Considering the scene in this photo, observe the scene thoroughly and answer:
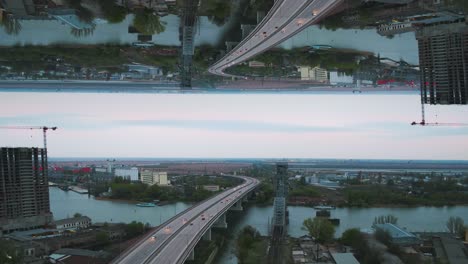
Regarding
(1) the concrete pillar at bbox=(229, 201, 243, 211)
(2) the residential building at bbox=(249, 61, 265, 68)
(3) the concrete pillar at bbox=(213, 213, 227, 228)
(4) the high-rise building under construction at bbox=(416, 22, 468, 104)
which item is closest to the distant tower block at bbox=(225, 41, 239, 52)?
(2) the residential building at bbox=(249, 61, 265, 68)

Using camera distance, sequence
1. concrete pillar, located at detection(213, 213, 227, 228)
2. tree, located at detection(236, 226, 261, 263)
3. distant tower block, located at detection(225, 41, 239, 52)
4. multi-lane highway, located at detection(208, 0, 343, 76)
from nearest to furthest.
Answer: multi-lane highway, located at detection(208, 0, 343, 76), distant tower block, located at detection(225, 41, 239, 52), tree, located at detection(236, 226, 261, 263), concrete pillar, located at detection(213, 213, 227, 228)

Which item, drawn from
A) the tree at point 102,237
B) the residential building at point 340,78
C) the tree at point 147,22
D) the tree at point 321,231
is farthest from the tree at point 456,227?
the tree at point 147,22

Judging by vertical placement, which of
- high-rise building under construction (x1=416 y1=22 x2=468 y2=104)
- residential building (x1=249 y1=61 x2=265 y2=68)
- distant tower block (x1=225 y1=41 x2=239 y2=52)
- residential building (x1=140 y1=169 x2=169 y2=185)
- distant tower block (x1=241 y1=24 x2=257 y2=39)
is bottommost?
residential building (x1=140 y1=169 x2=169 y2=185)

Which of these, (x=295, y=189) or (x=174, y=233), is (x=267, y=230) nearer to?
(x=174, y=233)

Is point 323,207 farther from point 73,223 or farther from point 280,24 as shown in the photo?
point 280,24

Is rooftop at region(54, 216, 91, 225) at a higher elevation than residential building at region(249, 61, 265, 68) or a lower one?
lower

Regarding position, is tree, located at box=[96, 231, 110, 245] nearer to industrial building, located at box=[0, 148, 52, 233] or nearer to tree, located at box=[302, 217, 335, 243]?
industrial building, located at box=[0, 148, 52, 233]
